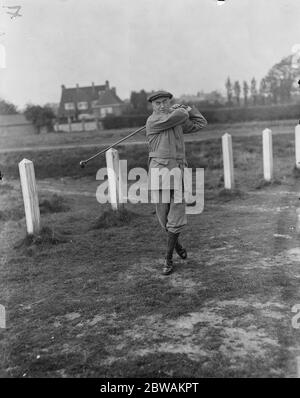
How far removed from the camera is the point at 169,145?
5.27 m

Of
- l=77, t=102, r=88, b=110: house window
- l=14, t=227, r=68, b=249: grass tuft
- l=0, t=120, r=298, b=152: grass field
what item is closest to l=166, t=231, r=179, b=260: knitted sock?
l=14, t=227, r=68, b=249: grass tuft

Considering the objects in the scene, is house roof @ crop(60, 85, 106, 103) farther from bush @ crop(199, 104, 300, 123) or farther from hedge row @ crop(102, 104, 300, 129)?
bush @ crop(199, 104, 300, 123)

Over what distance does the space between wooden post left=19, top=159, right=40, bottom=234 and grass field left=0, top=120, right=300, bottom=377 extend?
8.5 inches

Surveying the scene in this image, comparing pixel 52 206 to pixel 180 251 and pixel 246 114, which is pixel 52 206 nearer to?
pixel 180 251

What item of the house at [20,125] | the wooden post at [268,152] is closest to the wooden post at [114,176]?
the wooden post at [268,152]

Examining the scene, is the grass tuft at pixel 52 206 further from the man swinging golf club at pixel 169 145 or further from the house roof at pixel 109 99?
the house roof at pixel 109 99

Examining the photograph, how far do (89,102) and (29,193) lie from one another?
67.3 meters

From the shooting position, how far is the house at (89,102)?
65.9 meters

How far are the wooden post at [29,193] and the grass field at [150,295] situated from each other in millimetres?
216

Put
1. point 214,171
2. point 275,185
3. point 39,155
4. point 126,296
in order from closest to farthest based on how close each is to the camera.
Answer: point 126,296 < point 275,185 < point 214,171 < point 39,155
